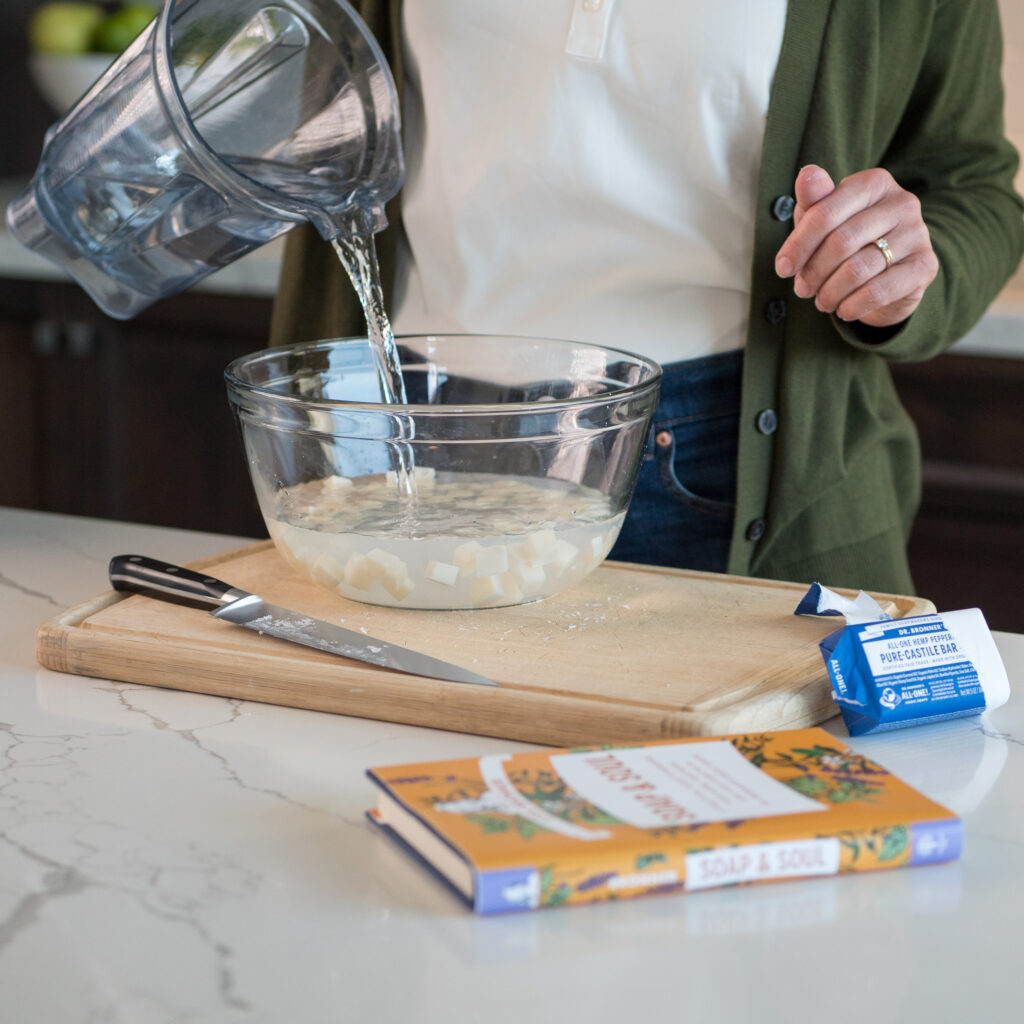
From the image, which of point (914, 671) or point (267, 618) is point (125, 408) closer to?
point (267, 618)

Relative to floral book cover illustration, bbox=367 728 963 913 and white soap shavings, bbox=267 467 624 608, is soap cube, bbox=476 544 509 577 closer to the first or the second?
white soap shavings, bbox=267 467 624 608

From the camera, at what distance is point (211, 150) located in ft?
3.21

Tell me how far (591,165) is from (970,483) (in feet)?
3.38

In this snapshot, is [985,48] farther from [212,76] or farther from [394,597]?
[394,597]

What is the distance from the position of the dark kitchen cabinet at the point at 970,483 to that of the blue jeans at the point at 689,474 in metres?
0.77

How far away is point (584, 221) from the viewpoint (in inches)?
51.7

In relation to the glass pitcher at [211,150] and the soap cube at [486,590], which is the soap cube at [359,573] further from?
the glass pitcher at [211,150]

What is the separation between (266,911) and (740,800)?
0.22 metres

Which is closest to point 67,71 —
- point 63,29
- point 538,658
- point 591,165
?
point 63,29

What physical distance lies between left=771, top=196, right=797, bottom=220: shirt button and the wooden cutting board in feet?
1.32

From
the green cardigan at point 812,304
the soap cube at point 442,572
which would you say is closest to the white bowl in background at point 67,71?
the green cardigan at point 812,304

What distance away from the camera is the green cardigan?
1.25 meters

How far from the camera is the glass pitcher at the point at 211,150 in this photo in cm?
103

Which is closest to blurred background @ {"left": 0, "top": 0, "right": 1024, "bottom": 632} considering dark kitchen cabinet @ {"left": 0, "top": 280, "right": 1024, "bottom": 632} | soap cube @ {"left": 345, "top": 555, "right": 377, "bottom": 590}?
dark kitchen cabinet @ {"left": 0, "top": 280, "right": 1024, "bottom": 632}
